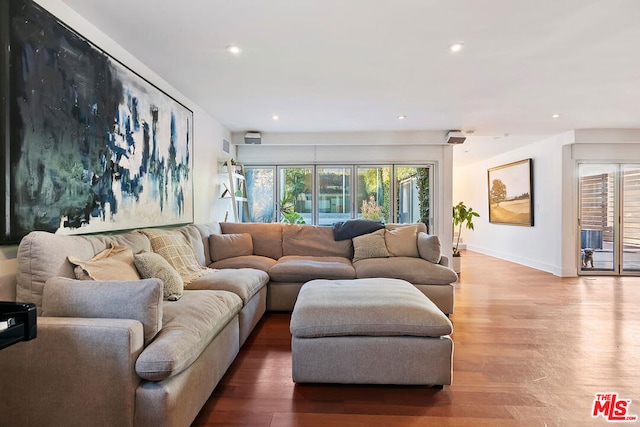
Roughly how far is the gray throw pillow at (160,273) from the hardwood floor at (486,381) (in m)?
0.66

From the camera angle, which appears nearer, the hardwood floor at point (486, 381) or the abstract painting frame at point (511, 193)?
the hardwood floor at point (486, 381)

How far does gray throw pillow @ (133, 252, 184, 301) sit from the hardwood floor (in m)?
0.66

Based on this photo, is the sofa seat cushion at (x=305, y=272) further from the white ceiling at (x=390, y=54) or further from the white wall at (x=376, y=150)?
the white wall at (x=376, y=150)

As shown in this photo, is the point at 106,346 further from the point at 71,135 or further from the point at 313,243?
the point at 313,243

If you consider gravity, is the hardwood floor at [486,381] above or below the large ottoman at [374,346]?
below

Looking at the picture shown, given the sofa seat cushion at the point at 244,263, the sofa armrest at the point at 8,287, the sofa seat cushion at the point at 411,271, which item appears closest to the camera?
the sofa armrest at the point at 8,287

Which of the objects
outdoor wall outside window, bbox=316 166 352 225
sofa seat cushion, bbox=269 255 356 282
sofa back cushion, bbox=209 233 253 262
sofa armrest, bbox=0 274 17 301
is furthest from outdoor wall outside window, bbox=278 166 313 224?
sofa armrest, bbox=0 274 17 301

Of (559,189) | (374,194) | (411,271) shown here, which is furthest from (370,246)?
(559,189)

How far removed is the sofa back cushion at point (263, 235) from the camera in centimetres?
430

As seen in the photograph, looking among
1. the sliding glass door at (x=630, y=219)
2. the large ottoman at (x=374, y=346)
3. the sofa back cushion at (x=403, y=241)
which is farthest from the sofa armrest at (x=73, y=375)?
the sliding glass door at (x=630, y=219)

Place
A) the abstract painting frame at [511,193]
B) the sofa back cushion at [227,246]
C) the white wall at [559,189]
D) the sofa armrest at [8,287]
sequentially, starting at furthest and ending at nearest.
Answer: the abstract painting frame at [511,193]
the white wall at [559,189]
the sofa back cushion at [227,246]
the sofa armrest at [8,287]

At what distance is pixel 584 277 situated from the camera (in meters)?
5.46

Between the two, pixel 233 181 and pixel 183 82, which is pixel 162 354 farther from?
pixel 233 181

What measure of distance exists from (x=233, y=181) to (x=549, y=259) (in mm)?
5651
